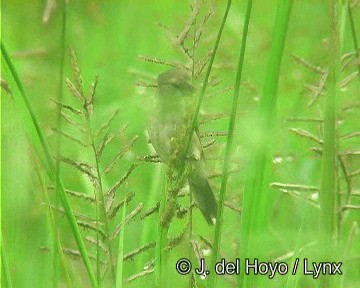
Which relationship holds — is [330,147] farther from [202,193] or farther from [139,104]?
[139,104]

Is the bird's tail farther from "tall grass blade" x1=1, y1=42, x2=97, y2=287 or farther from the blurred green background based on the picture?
"tall grass blade" x1=1, y1=42, x2=97, y2=287

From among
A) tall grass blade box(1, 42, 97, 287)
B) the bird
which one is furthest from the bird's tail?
tall grass blade box(1, 42, 97, 287)

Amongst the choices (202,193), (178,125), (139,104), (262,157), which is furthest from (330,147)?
(139,104)

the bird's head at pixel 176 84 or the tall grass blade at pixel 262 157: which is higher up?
the bird's head at pixel 176 84

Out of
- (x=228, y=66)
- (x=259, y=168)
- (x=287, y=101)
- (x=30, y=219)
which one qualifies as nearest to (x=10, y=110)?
(x=30, y=219)

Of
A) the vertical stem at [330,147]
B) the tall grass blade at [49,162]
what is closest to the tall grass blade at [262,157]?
the vertical stem at [330,147]

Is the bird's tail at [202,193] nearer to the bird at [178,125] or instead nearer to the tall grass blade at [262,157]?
the bird at [178,125]
